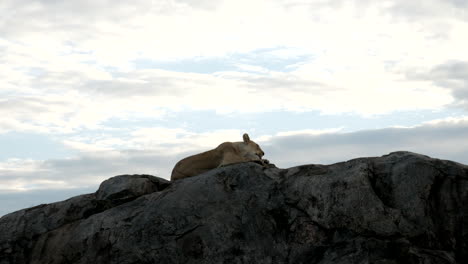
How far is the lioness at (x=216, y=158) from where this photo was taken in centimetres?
2073

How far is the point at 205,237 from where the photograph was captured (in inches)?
611

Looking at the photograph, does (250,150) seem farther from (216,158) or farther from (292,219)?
(292,219)

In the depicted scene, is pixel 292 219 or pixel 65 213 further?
pixel 65 213

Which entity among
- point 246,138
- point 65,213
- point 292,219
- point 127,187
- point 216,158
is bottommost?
point 292,219

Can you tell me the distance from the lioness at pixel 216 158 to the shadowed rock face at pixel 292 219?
10.9 feet

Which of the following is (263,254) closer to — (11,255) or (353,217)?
(353,217)

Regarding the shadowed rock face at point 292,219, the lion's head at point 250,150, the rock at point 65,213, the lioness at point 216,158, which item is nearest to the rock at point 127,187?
the rock at point 65,213

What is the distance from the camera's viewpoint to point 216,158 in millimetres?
20969

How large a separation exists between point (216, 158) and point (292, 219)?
20.5 ft

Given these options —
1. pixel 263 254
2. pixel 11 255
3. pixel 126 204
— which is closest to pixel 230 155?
pixel 126 204

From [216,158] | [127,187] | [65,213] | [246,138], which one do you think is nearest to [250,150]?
[246,138]

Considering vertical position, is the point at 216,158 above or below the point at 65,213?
above

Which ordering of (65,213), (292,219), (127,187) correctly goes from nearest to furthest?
(292,219), (127,187), (65,213)

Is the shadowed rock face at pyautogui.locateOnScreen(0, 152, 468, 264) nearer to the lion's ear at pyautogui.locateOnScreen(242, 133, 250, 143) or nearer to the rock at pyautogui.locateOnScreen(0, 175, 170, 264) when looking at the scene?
the rock at pyautogui.locateOnScreen(0, 175, 170, 264)
